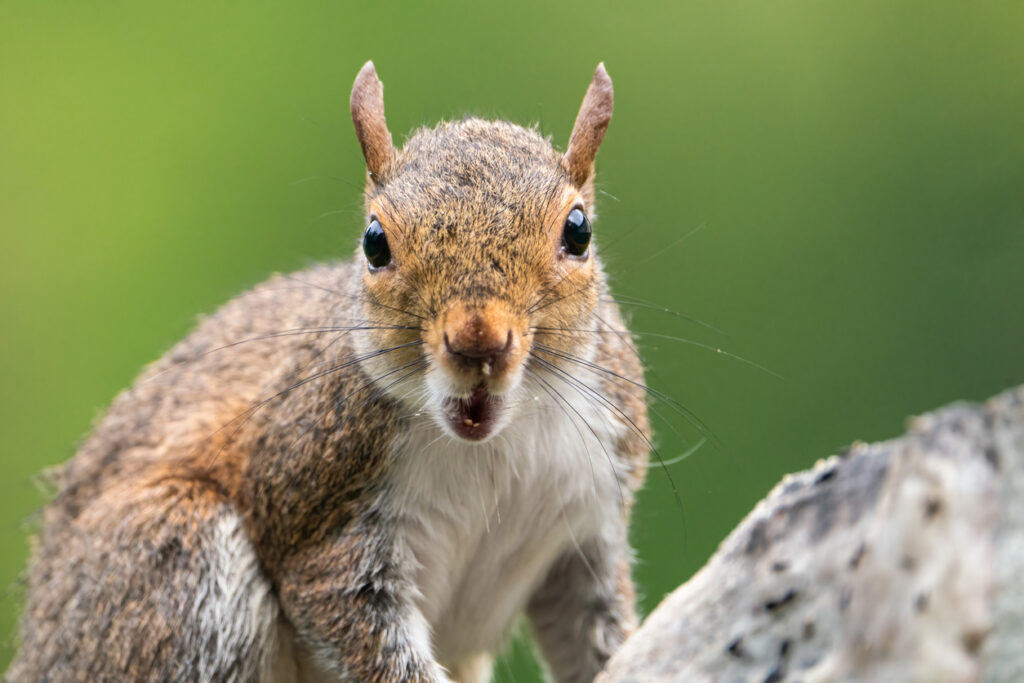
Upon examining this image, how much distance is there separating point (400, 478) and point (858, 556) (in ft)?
3.37

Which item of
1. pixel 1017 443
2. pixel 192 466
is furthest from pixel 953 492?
pixel 192 466

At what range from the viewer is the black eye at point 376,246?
5.89 feet

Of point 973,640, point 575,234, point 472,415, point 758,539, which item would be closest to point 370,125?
point 575,234

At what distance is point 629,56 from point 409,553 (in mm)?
2447

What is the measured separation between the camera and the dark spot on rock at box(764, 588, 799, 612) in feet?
3.91

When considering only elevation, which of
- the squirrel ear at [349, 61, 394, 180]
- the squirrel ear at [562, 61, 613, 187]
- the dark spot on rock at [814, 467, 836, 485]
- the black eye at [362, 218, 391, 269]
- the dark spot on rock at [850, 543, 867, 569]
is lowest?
the dark spot on rock at [850, 543, 867, 569]

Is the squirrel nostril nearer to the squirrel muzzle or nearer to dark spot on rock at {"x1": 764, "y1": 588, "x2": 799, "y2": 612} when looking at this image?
the squirrel muzzle

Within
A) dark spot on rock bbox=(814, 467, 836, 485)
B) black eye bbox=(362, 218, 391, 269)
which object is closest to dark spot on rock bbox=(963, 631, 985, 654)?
dark spot on rock bbox=(814, 467, 836, 485)

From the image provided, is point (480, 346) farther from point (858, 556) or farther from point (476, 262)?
point (858, 556)

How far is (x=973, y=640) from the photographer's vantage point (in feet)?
3.28

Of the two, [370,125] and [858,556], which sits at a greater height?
[370,125]

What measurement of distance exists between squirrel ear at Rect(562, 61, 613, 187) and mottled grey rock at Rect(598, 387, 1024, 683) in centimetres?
89

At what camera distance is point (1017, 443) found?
1.04m

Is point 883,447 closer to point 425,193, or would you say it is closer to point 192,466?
point 425,193
